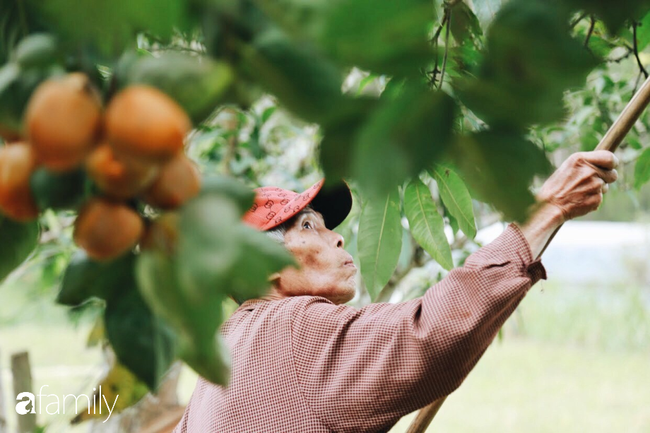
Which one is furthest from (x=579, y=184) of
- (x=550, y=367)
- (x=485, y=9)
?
(x=550, y=367)

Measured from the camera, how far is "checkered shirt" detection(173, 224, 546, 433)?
2.48 feet

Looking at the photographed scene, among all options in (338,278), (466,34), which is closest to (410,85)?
(466,34)

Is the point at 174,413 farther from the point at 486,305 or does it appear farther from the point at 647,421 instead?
the point at 647,421

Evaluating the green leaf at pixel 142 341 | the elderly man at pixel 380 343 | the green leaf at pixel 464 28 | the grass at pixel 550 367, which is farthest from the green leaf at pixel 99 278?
the grass at pixel 550 367

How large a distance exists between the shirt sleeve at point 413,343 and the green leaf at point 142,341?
0.54 meters

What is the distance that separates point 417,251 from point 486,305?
0.65 meters

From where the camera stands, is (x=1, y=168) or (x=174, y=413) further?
(x=174, y=413)

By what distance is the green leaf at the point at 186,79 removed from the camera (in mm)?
216

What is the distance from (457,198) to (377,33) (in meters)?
0.48

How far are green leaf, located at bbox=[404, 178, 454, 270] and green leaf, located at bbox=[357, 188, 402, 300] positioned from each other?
2 centimetres

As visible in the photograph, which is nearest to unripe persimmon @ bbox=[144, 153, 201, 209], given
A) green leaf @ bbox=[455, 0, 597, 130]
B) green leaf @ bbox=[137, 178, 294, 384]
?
green leaf @ bbox=[137, 178, 294, 384]

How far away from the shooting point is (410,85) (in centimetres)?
23

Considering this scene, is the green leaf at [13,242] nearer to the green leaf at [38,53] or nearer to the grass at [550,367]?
the green leaf at [38,53]

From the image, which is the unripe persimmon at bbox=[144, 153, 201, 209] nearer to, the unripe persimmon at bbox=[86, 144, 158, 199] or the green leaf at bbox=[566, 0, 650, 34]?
the unripe persimmon at bbox=[86, 144, 158, 199]
